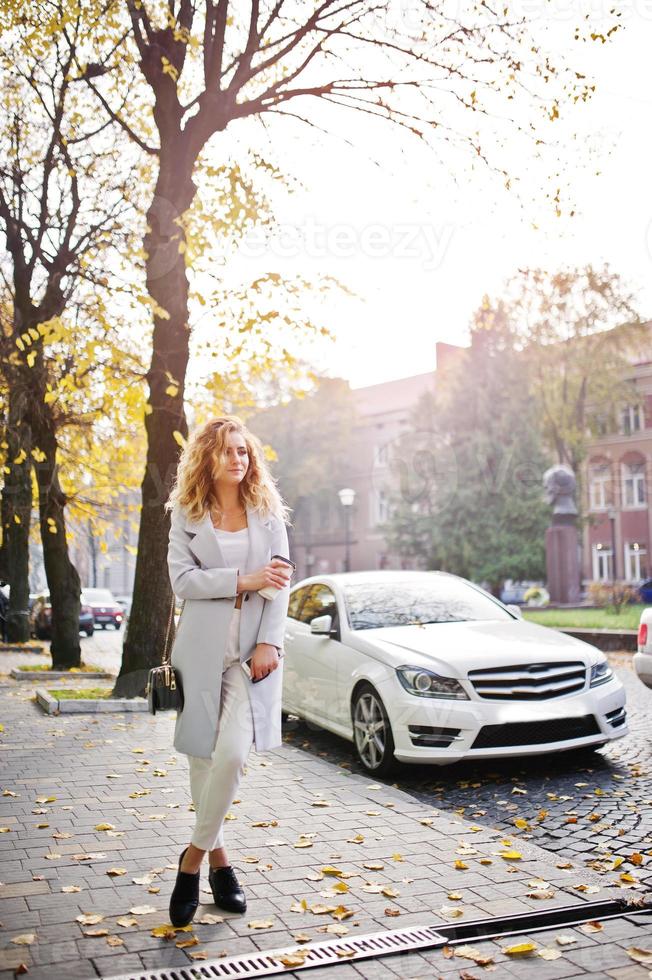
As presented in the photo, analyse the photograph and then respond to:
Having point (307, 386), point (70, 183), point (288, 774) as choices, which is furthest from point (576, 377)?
point (288, 774)

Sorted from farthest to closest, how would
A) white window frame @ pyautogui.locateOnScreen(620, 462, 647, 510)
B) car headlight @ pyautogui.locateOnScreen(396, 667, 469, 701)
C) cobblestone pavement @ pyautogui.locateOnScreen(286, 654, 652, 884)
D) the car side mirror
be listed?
white window frame @ pyautogui.locateOnScreen(620, 462, 647, 510)
the car side mirror
car headlight @ pyautogui.locateOnScreen(396, 667, 469, 701)
cobblestone pavement @ pyautogui.locateOnScreen(286, 654, 652, 884)

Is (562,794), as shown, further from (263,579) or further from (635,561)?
(635,561)

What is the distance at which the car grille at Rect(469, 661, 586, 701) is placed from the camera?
7.43 meters

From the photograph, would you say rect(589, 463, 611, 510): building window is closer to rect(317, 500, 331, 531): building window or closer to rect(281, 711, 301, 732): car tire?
rect(317, 500, 331, 531): building window

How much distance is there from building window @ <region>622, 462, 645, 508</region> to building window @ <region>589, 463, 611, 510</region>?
0.94m

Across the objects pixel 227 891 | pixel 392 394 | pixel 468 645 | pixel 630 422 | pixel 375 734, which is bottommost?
pixel 227 891

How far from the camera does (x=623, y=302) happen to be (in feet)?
135

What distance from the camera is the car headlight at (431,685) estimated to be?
24.3 feet

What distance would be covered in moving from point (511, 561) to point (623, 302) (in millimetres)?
11127

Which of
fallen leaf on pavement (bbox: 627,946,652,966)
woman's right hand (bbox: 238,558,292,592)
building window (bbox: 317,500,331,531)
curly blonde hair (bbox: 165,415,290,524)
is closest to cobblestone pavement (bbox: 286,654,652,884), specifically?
fallen leaf on pavement (bbox: 627,946,652,966)

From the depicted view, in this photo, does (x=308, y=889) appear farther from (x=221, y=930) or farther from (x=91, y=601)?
(x=91, y=601)

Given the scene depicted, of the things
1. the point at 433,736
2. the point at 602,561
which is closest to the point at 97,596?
the point at 602,561

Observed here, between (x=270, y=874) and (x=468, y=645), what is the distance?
10.8ft

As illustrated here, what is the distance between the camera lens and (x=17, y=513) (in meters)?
20.4
